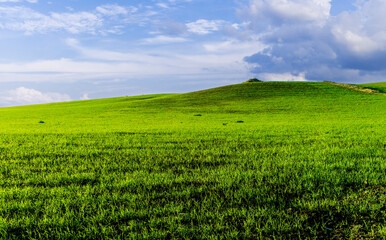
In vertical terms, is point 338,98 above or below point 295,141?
above

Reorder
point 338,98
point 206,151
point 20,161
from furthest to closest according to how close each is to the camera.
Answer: point 338,98, point 206,151, point 20,161

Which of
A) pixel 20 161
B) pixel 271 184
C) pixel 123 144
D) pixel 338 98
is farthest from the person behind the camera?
pixel 338 98

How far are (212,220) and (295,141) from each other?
8.96m

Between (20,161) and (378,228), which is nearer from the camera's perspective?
(378,228)

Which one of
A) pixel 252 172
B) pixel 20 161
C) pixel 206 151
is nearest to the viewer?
pixel 252 172

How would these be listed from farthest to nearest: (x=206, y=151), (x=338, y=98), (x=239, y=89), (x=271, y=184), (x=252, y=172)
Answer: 1. (x=239, y=89)
2. (x=338, y=98)
3. (x=206, y=151)
4. (x=252, y=172)
5. (x=271, y=184)

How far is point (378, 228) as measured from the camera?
4.27 m

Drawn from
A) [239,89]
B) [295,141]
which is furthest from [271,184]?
[239,89]

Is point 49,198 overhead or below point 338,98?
below

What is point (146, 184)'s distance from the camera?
6145 mm

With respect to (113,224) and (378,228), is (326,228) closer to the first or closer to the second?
(378,228)

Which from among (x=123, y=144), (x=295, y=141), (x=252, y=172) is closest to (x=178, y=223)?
(x=252, y=172)

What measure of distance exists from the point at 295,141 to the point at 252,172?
6.33 m

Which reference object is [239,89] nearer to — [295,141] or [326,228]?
[295,141]
